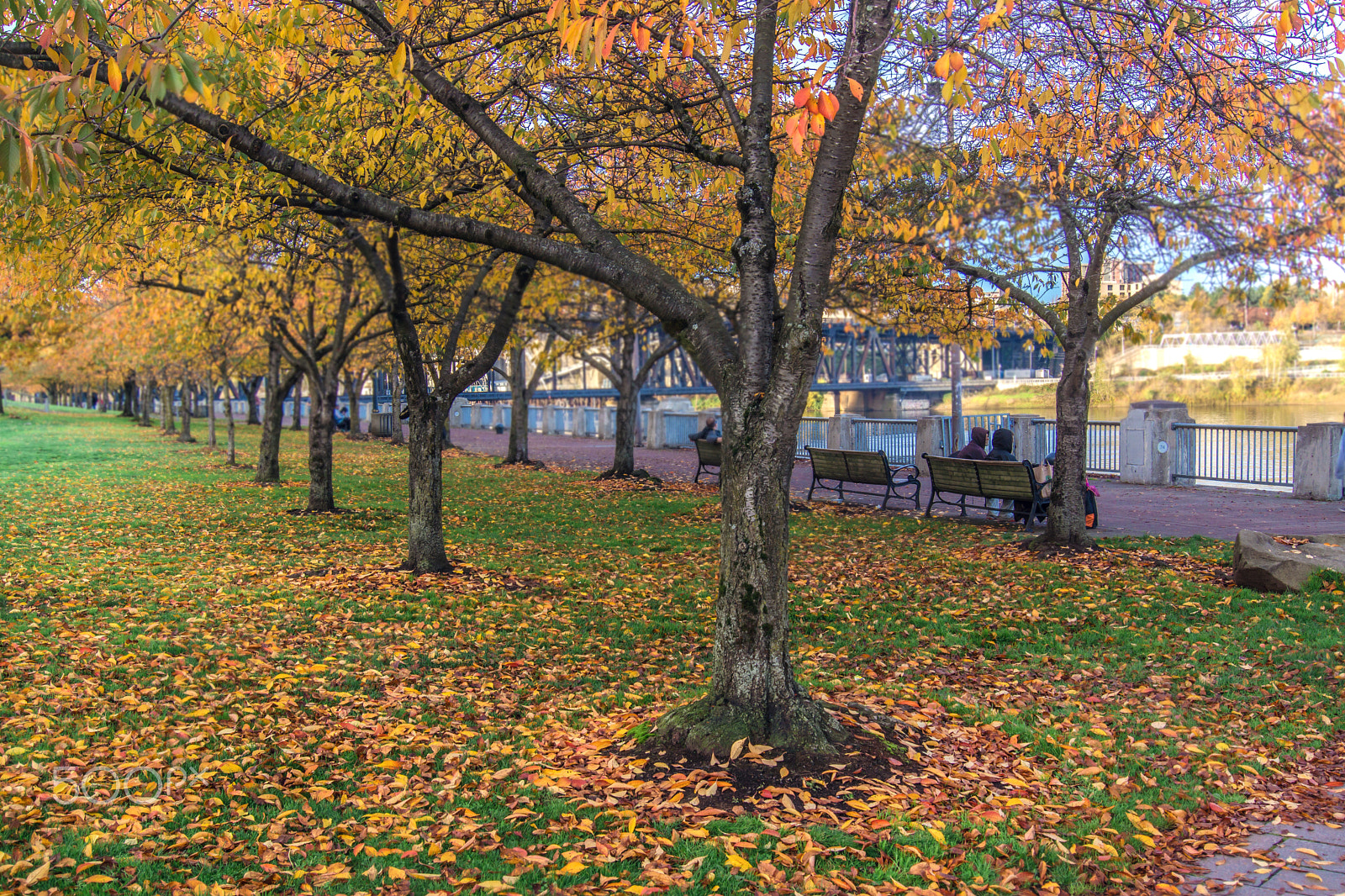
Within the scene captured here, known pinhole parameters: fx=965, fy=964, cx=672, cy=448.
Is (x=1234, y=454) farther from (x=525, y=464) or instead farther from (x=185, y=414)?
(x=185, y=414)

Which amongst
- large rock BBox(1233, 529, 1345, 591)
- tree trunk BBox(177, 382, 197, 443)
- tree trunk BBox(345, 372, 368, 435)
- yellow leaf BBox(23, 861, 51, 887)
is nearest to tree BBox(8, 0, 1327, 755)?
yellow leaf BBox(23, 861, 51, 887)

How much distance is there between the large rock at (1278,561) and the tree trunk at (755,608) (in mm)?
5351

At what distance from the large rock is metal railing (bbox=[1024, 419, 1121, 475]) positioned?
10.1 m

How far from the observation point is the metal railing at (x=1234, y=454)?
16.3 meters

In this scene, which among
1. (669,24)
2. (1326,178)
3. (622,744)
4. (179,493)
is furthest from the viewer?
(179,493)

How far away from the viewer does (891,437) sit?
2269cm

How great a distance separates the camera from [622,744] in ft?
16.3

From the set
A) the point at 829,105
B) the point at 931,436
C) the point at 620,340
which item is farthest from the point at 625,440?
the point at 829,105

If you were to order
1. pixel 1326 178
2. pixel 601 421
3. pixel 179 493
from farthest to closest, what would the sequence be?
pixel 601 421
pixel 179 493
pixel 1326 178

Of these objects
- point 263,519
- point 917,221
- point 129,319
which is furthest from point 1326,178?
point 129,319

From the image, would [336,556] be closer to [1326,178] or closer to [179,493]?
[179,493]

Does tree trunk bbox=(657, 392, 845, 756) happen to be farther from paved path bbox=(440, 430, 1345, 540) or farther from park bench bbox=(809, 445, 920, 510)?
park bench bbox=(809, 445, 920, 510)

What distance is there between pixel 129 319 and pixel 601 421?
2109 centimetres

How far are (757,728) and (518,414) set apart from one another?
20602mm
